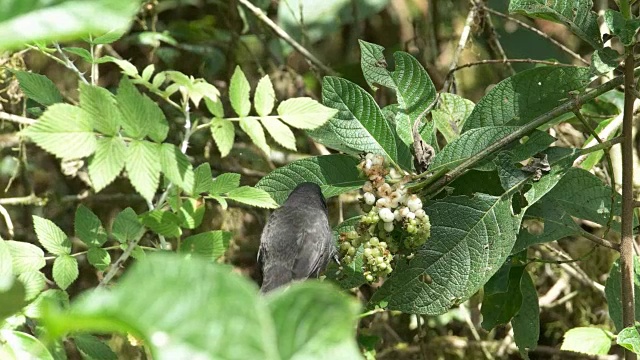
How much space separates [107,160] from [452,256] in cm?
86

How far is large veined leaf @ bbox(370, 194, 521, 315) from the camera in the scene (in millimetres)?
1762

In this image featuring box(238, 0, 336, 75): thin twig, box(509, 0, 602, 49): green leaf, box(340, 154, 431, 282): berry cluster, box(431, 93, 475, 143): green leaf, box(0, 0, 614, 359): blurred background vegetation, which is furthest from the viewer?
box(0, 0, 614, 359): blurred background vegetation

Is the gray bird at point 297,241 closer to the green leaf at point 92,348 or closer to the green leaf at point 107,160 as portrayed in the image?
the green leaf at point 92,348

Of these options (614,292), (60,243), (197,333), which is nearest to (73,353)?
(60,243)

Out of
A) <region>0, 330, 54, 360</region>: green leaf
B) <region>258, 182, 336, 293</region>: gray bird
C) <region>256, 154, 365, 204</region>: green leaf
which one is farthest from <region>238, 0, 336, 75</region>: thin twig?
<region>0, 330, 54, 360</region>: green leaf

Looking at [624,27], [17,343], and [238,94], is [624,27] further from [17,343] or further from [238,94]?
[17,343]

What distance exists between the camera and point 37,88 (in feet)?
4.88

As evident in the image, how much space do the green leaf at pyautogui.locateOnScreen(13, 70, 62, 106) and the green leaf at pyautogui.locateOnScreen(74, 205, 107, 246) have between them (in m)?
0.21

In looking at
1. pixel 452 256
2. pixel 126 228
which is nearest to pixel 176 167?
pixel 126 228

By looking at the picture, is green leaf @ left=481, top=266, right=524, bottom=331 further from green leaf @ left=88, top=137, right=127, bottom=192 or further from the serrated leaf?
green leaf @ left=88, top=137, right=127, bottom=192

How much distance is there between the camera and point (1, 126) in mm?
3252

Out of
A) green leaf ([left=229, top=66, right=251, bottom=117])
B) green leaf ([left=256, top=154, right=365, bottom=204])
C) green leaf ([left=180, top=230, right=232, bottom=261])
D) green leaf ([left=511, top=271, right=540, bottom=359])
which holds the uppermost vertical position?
green leaf ([left=229, top=66, right=251, bottom=117])

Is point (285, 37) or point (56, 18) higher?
point (56, 18)

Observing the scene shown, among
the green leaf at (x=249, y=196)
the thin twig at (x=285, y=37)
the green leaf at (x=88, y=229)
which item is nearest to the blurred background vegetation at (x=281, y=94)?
the thin twig at (x=285, y=37)
